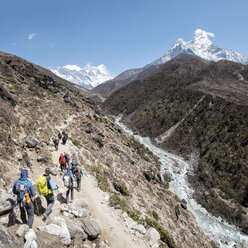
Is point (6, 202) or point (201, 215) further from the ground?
point (6, 202)

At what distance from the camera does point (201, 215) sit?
23172mm

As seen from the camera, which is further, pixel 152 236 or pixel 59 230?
pixel 152 236

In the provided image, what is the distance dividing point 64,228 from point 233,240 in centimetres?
2188

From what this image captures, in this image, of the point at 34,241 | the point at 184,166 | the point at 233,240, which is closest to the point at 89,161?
the point at 34,241

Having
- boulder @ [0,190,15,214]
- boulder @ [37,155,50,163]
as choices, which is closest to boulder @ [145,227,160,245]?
boulder @ [0,190,15,214]

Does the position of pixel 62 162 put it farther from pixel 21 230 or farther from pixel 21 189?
pixel 21 230

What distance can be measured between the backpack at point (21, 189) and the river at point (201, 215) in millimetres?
21722

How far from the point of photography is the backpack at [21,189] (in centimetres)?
621

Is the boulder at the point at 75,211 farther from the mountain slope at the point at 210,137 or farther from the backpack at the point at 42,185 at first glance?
the mountain slope at the point at 210,137

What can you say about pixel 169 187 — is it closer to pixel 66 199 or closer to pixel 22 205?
pixel 66 199

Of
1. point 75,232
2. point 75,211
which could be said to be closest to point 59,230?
point 75,232

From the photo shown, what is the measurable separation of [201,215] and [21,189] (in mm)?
24681

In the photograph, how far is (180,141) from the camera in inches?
1885

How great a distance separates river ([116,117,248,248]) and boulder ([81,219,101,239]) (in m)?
17.6
